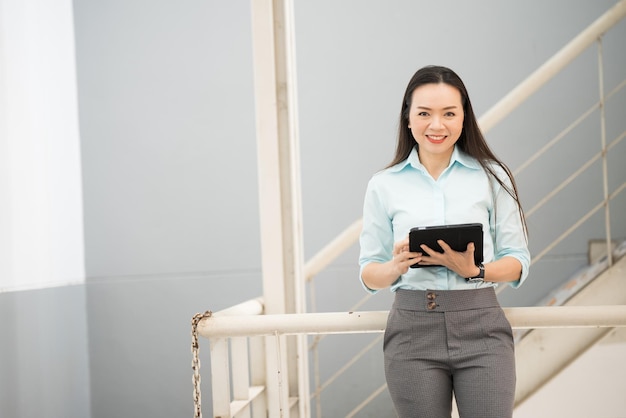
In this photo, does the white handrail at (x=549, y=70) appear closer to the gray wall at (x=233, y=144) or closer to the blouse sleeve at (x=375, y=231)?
the gray wall at (x=233, y=144)

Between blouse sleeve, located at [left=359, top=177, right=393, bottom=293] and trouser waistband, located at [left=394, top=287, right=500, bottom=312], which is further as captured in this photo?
blouse sleeve, located at [left=359, top=177, right=393, bottom=293]

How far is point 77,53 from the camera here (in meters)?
3.21

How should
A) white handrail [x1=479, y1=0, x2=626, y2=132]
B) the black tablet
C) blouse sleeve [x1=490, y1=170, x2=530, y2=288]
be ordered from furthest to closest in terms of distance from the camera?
white handrail [x1=479, y1=0, x2=626, y2=132] → blouse sleeve [x1=490, y1=170, x2=530, y2=288] → the black tablet

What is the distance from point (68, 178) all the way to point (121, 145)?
0.36 m

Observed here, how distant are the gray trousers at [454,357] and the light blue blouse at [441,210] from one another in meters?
0.05

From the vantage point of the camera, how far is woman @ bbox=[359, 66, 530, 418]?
1.20m

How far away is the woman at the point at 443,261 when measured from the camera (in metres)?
1.20

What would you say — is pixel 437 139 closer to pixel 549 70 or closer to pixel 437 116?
pixel 437 116

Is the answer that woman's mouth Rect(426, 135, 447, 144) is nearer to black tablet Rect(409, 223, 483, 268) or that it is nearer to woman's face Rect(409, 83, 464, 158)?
woman's face Rect(409, 83, 464, 158)

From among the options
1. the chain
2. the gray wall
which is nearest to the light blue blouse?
the chain

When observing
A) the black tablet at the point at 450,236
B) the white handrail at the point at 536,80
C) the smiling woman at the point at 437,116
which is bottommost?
the black tablet at the point at 450,236

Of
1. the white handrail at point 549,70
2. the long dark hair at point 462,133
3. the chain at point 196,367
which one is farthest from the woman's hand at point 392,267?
the white handrail at point 549,70

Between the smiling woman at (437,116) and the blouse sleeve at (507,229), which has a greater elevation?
the smiling woman at (437,116)

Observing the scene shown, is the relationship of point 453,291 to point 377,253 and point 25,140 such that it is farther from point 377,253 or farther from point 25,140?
point 25,140
